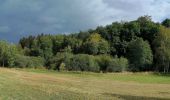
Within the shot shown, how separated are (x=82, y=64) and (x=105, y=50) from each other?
25.3m

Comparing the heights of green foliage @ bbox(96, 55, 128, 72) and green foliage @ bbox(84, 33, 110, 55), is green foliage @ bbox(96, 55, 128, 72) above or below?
below

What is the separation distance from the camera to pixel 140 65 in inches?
5290

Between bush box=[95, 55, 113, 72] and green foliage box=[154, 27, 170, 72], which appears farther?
green foliage box=[154, 27, 170, 72]

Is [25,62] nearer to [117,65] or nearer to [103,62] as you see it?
[103,62]

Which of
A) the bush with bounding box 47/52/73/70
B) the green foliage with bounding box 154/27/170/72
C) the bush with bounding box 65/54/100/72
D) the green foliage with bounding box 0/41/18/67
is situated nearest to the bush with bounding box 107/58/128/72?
the bush with bounding box 65/54/100/72

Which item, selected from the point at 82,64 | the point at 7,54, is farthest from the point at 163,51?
the point at 7,54

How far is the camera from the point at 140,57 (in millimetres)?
134875

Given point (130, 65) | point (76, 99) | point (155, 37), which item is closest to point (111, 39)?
point (155, 37)

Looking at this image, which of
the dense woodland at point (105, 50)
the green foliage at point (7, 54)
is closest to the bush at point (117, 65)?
the dense woodland at point (105, 50)

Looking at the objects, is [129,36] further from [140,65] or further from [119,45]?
[140,65]

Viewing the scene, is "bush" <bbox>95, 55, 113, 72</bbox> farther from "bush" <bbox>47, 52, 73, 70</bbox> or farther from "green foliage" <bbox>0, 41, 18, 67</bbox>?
"green foliage" <bbox>0, 41, 18, 67</bbox>

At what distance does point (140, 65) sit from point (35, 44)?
55059 millimetres

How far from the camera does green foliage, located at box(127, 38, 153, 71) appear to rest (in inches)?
5276

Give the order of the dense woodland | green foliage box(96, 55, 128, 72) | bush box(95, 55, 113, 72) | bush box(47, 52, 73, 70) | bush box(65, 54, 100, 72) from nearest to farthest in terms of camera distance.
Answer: green foliage box(96, 55, 128, 72) → bush box(65, 54, 100, 72) → the dense woodland → bush box(95, 55, 113, 72) → bush box(47, 52, 73, 70)
